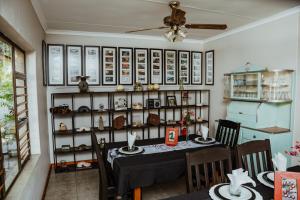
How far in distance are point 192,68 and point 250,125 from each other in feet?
6.28

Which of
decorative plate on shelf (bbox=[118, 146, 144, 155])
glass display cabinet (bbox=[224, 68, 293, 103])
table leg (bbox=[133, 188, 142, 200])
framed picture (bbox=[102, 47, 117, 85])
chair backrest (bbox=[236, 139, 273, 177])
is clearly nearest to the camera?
chair backrest (bbox=[236, 139, 273, 177])

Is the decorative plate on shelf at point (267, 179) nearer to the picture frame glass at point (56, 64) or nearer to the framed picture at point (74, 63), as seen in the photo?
the framed picture at point (74, 63)

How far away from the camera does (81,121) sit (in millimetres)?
4039

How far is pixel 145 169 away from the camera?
2145mm

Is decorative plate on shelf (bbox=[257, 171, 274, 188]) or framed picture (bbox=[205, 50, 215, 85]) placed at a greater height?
framed picture (bbox=[205, 50, 215, 85])

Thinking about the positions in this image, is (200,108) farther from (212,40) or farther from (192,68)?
(212,40)

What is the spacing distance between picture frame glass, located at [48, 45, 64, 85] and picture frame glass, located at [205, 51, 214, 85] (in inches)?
116

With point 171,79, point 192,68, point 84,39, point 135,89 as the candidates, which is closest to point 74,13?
point 84,39

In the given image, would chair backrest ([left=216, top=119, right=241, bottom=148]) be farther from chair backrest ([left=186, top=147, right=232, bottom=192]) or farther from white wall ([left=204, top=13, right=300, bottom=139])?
chair backrest ([left=186, top=147, right=232, bottom=192])

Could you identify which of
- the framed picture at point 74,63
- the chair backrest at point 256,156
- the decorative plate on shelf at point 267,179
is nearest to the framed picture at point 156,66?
the framed picture at point 74,63

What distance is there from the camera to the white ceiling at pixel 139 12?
2645 mm

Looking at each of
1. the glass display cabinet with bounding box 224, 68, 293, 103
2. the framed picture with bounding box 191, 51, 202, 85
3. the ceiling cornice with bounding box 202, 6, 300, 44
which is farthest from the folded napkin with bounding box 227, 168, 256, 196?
the framed picture with bounding box 191, 51, 202, 85

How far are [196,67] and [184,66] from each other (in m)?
0.31

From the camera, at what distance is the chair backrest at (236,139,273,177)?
6.09 feet
